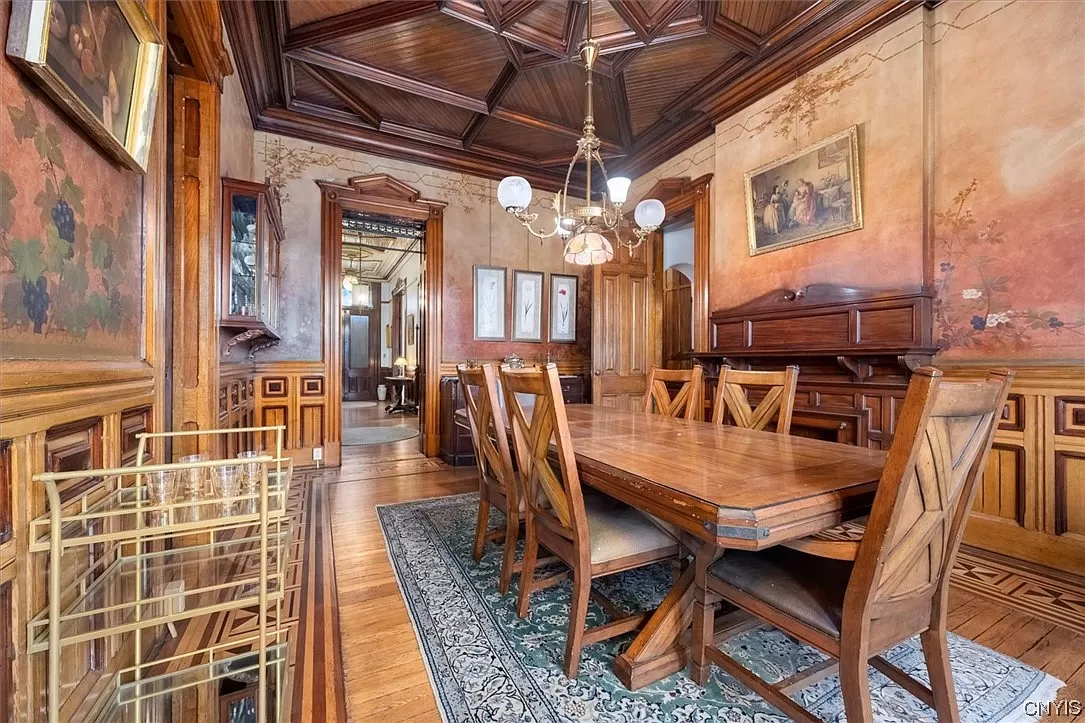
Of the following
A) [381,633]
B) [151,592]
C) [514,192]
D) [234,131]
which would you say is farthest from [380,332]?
[381,633]

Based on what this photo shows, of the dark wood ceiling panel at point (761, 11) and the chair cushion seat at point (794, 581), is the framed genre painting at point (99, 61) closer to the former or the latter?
the chair cushion seat at point (794, 581)

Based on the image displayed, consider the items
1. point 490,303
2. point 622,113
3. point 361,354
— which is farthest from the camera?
point 361,354

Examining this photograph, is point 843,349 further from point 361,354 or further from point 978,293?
point 361,354

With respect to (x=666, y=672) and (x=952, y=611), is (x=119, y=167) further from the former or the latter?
(x=952, y=611)

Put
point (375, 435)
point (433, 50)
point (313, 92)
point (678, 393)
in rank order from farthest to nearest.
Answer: point (375, 435)
point (313, 92)
point (433, 50)
point (678, 393)

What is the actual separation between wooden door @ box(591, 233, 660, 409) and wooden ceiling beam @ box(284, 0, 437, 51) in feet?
8.59

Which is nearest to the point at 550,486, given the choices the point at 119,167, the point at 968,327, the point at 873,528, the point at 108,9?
the point at 873,528

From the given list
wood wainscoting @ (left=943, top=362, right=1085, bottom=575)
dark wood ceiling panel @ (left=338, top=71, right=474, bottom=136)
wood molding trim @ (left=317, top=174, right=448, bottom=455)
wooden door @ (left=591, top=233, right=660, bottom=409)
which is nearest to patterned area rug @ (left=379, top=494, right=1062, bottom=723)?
wood wainscoting @ (left=943, top=362, right=1085, bottom=575)

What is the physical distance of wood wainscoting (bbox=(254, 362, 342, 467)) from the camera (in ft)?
13.3

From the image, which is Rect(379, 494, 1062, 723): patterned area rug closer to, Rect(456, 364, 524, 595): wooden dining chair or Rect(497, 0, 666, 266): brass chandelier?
Rect(456, 364, 524, 595): wooden dining chair

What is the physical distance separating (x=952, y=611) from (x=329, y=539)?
3.08 m

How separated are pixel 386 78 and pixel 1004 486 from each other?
5.05 metres

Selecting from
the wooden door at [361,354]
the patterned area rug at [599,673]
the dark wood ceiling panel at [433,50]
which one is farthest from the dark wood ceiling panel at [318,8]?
the wooden door at [361,354]

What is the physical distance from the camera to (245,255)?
2.79 meters
